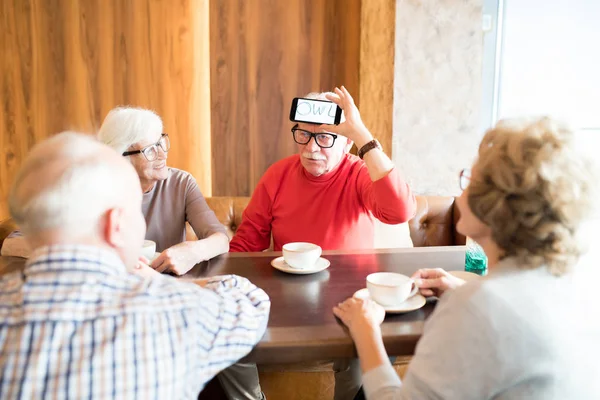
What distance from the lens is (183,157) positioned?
3.37m

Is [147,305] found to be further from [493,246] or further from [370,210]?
[370,210]

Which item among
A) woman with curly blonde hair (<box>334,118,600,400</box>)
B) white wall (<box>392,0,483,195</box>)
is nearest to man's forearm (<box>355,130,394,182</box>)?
woman with curly blonde hair (<box>334,118,600,400</box>)

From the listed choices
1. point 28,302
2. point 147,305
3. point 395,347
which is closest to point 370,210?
point 395,347

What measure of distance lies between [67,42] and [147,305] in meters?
3.03

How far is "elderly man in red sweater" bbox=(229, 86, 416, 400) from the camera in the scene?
165 centimetres

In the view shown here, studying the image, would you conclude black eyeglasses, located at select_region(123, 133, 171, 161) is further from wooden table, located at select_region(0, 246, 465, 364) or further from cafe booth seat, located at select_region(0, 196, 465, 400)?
cafe booth seat, located at select_region(0, 196, 465, 400)

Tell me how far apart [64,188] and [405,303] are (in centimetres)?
75

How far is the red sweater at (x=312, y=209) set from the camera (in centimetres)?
181

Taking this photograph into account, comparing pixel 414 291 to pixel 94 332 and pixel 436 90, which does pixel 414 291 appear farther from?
pixel 436 90

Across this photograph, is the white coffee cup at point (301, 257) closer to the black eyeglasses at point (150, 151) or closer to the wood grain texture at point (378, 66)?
the black eyeglasses at point (150, 151)

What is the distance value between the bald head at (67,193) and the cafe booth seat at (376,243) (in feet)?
3.77

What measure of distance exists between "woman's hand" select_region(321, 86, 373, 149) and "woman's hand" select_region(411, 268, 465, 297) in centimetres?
51

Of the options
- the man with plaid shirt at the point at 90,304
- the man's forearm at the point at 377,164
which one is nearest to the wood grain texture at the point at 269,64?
the man's forearm at the point at 377,164

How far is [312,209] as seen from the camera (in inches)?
72.2
